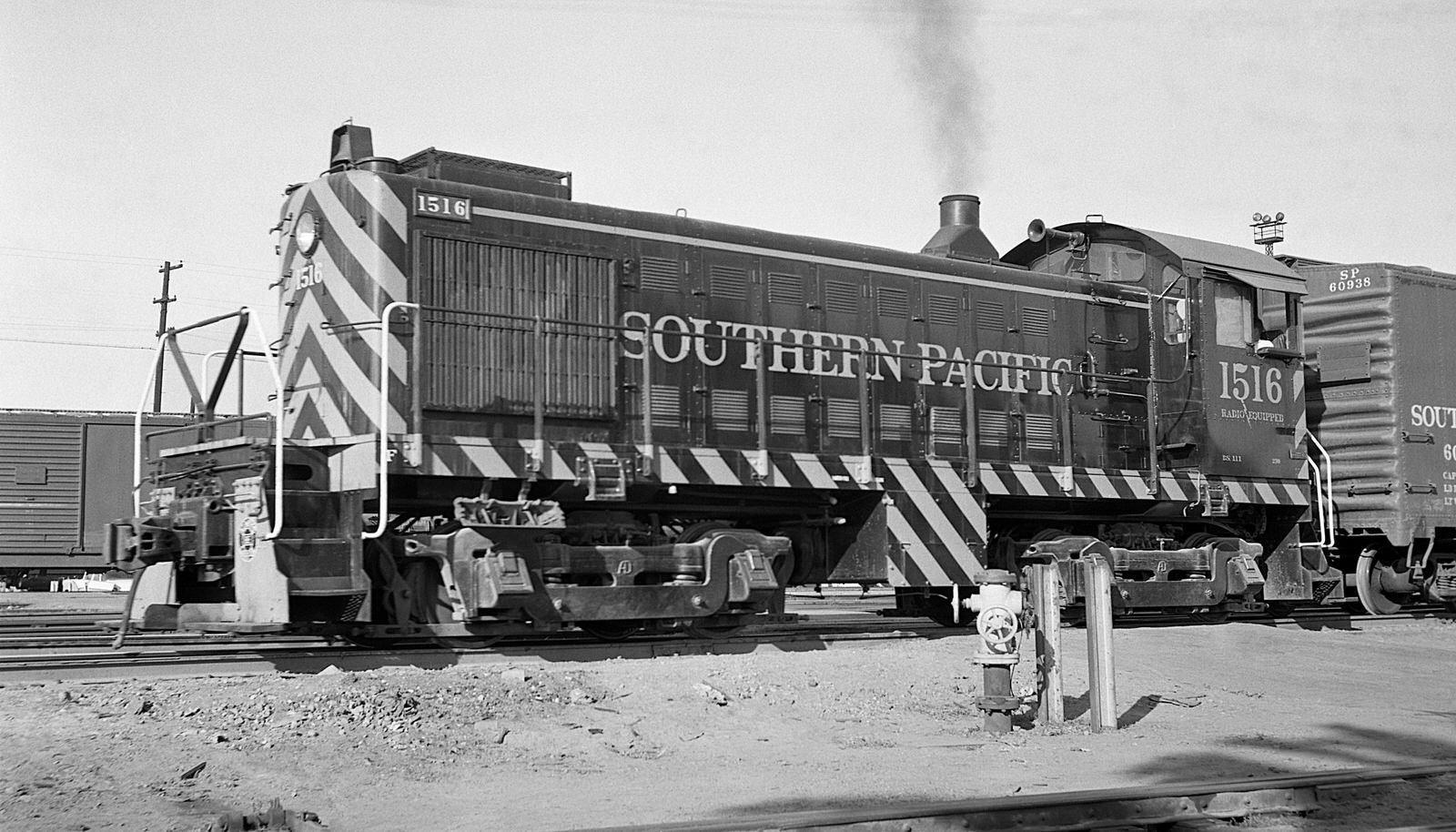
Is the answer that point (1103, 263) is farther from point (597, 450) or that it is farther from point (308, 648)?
point (308, 648)

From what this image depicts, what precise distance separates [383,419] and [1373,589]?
1169 cm

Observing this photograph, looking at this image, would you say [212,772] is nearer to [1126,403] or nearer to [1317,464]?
[1126,403]

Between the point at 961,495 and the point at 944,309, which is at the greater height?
the point at 944,309

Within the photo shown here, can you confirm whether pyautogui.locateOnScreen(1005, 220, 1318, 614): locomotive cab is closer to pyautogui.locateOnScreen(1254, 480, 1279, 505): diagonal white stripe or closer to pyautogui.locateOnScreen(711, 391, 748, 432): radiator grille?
pyautogui.locateOnScreen(1254, 480, 1279, 505): diagonal white stripe

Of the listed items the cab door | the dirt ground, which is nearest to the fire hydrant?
the dirt ground

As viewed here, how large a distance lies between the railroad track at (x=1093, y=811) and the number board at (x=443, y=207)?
6.02 meters

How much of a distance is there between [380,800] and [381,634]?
12.8 ft

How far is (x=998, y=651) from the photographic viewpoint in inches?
304

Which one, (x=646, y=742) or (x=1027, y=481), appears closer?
(x=646, y=742)

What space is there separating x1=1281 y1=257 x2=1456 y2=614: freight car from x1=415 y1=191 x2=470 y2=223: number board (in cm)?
949

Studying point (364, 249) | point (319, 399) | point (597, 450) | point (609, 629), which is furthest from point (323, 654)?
point (364, 249)

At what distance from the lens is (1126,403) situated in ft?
44.3

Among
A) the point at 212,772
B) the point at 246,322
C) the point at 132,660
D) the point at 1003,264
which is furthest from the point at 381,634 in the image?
the point at 1003,264

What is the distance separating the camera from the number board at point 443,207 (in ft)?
32.3
